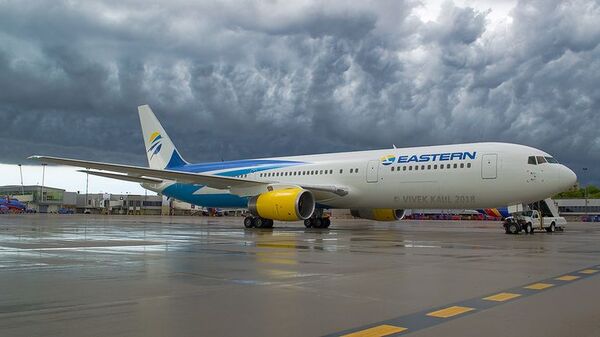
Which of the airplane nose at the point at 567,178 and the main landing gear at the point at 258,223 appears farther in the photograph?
the main landing gear at the point at 258,223

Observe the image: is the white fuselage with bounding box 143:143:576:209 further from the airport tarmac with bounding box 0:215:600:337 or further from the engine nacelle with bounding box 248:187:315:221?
the airport tarmac with bounding box 0:215:600:337

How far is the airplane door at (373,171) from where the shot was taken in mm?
25578

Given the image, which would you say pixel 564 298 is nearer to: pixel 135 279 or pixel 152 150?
pixel 135 279

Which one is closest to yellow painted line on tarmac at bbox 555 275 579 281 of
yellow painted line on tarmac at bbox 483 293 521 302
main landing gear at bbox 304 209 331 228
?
yellow painted line on tarmac at bbox 483 293 521 302

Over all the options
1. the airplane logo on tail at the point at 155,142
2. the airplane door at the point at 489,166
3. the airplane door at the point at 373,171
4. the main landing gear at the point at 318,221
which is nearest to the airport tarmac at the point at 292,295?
the airplane door at the point at 489,166

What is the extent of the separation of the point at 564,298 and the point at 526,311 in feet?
3.89

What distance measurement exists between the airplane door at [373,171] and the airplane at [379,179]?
0.15 ft

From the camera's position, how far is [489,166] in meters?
22.4

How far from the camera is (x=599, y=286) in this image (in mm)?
7566

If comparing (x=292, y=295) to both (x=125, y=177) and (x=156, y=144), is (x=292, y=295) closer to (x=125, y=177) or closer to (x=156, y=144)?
(x=125, y=177)

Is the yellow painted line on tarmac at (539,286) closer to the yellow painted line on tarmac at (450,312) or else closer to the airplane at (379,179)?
the yellow painted line on tarmac at (450,312)

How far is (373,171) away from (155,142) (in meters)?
17.2

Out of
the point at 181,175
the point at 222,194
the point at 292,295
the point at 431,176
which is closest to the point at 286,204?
the point at 181,175

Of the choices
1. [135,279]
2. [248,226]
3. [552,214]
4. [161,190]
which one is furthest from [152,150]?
[135,279]
